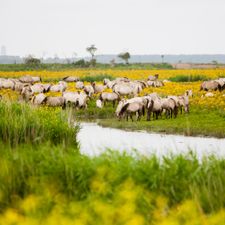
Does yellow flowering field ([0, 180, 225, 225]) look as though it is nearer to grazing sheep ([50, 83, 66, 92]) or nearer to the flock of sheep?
the flock of sheep

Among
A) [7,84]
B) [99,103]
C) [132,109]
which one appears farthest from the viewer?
[7,84]

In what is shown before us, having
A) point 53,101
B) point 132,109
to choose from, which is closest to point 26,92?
point 53,101

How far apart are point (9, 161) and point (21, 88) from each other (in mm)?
28820

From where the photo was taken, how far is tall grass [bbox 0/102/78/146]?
1306 centimetres

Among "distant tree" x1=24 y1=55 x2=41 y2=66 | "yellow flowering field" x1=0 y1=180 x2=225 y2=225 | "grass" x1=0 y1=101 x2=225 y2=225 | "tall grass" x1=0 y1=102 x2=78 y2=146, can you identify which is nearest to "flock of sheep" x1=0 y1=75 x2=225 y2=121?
"tall grass" x1=0 y1=102 x2=78 y2=146

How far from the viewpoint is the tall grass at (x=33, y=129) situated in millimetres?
13062

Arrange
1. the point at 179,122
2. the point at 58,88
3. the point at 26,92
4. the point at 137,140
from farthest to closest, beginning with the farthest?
the point at 58,88, the point at 26,92, the point at 179,122, the point at 137,140

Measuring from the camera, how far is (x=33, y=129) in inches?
520

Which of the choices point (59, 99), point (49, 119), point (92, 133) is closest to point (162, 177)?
point (49, 119)

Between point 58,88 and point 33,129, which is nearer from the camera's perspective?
point 33,129

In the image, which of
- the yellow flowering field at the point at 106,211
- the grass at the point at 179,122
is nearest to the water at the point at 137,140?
the grass at the point at 179,122

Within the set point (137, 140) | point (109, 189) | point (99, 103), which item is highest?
point (109, 189)

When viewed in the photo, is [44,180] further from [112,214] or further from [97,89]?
[97,89]

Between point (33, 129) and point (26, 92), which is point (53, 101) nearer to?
point (26, 92)
